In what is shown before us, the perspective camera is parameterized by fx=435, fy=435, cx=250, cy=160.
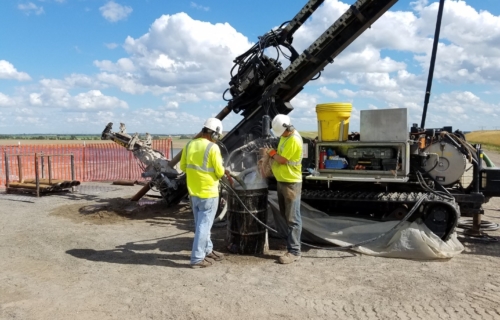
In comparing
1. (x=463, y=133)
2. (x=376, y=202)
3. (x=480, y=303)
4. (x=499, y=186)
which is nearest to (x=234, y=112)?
(x=376, y=202)

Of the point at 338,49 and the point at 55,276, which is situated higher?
the point at 338,49

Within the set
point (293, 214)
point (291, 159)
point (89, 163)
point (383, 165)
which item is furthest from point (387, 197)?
point (89, 163)

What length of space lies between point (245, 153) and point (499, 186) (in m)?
→ 4.54

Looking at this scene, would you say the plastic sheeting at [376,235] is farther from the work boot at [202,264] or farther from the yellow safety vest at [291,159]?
the work boot at [202,264]

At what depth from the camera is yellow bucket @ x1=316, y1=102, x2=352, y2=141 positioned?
7.11m

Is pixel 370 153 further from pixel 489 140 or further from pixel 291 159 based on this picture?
pixel 489 140

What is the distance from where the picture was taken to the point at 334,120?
716 cm

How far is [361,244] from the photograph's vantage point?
6.70 meters

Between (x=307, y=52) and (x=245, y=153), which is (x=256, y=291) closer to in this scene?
(x=245, y=153)

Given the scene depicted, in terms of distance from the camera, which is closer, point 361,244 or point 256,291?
point 256,291

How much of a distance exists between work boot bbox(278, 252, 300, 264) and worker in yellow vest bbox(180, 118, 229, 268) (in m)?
1.02

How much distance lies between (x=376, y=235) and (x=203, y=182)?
2.92 meters

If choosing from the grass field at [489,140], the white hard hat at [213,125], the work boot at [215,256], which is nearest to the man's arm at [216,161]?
the white hard hat at [213,125]

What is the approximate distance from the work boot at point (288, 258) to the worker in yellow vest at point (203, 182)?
1.02 metres
